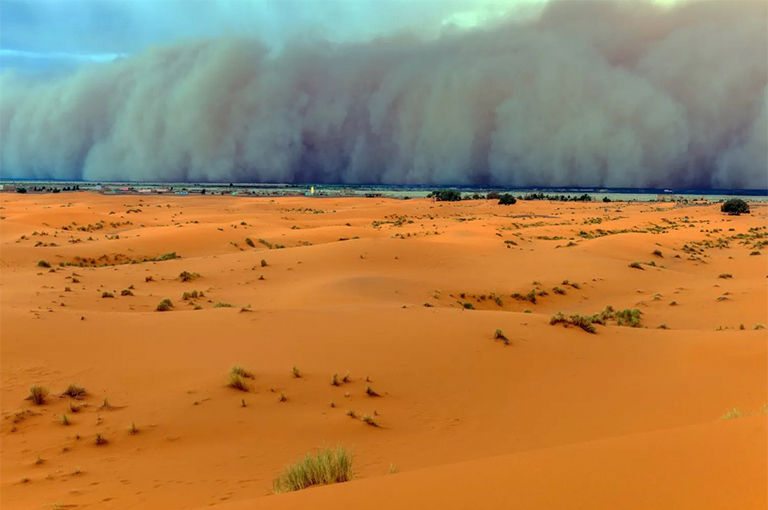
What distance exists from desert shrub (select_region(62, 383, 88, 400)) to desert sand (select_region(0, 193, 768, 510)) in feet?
0.62

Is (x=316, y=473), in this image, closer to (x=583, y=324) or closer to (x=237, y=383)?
(x=237, y=383)

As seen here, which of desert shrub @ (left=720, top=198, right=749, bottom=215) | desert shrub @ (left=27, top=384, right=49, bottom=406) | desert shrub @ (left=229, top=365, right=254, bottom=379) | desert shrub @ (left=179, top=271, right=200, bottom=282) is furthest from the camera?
desert shrub @ (left=720, top=198, right=749, bottom=215)

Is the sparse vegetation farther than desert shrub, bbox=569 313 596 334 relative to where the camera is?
No

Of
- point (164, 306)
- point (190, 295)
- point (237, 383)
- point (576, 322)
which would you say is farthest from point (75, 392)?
point (576, 322)

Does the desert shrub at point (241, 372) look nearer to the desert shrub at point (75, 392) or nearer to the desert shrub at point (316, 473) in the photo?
the desert shrub at point (75, 392)

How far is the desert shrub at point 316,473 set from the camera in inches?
196

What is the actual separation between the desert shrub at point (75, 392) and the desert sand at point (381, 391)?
0.19 meters

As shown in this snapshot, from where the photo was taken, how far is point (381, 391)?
8.95 m

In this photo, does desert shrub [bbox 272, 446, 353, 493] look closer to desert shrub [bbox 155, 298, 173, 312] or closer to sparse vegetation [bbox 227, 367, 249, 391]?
sparse vegetation [bbox 227, 367, 249, 391]

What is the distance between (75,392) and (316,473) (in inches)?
195

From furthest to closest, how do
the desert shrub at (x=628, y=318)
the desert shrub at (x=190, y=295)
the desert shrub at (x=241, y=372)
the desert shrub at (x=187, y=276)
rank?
the desert shrub at (x=187, y=276), the desert shrub at (x=190, y=295), the desert shrub at (x=628, y=318), the desert shrub at (x=241, y=372)

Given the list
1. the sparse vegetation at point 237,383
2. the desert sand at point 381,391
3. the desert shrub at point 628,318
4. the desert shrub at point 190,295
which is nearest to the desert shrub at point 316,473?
the desert sand at point 381,391

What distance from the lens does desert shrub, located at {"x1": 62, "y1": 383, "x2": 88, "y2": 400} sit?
8.23m

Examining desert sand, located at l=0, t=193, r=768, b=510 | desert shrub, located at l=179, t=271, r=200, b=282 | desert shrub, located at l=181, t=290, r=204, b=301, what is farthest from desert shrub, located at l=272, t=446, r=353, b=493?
desert shrub, located at l=179, t=271, r=200, b=282
